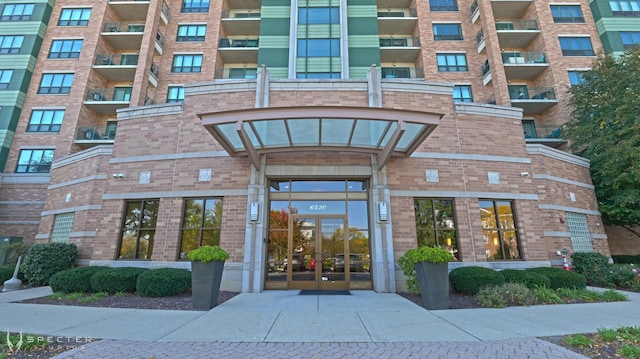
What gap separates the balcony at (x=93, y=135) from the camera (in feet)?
70.6

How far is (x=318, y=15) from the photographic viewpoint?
2269 cm

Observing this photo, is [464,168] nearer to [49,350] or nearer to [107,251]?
[49,350]

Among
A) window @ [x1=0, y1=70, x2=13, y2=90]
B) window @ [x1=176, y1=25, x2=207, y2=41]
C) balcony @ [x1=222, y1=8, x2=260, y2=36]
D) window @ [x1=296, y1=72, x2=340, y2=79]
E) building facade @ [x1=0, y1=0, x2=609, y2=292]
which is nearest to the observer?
building facade @ [x1=0, y1=0, x2=609, y2=292]

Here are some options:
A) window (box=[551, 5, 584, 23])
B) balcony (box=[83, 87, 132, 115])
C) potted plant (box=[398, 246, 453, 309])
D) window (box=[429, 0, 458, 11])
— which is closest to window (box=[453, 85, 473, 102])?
window (box=[429, 0, 458, 11])

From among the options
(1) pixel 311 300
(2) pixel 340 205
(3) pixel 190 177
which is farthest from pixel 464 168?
(3) pixel 190 177

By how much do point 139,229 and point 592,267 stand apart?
17640 millimetres

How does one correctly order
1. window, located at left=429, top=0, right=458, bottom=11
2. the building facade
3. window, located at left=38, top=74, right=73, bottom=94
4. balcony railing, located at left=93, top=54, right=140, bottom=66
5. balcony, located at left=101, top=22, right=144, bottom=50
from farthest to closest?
1. window, located at left=429, top=0, right=458, bottom=11
2. balcony, located at left=101, top=22, right=144, bottom=50
3. balcony railing, located at left=93, top=54, right=140, bottom=66
4. window, located at left=38, top=74, right=73, bottom=94
5. the building facade

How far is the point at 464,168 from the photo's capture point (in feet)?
36.4

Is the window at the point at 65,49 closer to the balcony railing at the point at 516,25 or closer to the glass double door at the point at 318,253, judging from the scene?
the glass double door at the point at 318,253

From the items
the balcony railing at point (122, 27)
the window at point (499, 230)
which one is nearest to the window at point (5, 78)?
the balcony railing at point (122, 27)

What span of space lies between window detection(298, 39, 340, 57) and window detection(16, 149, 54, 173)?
20.5m

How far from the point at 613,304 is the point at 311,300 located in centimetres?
818

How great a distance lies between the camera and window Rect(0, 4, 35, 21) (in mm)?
24172

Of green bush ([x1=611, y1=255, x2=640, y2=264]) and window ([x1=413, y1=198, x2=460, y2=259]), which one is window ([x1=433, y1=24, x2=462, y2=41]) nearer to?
green bush ([x1=611, y1=255, x2=640, y2=264])
